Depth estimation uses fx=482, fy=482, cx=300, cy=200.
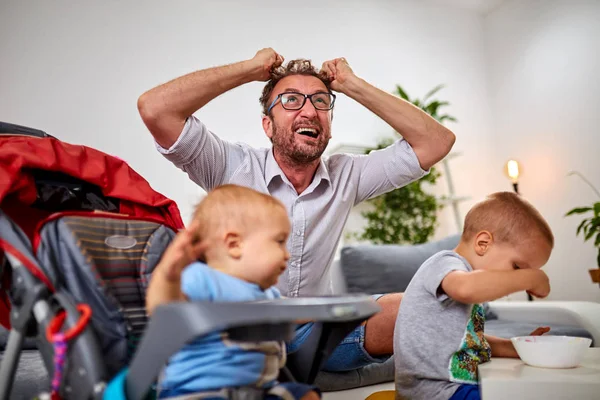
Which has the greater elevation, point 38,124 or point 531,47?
point 531,47

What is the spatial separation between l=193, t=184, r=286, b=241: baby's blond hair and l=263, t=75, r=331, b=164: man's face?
75 cm

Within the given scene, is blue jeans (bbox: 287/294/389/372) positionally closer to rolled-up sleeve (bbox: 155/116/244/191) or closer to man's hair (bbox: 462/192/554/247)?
man's hair (bbox: 462/192/554/247)

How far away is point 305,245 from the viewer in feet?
5.52

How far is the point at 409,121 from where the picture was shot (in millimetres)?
1752

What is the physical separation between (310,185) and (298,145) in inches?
6.2

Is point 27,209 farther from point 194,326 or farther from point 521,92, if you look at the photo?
point 521,92

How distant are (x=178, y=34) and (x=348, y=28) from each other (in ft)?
4.85

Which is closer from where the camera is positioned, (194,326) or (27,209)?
(194,326)

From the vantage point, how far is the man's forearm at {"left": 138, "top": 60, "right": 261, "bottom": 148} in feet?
5.05

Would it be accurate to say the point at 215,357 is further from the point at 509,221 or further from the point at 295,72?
the point at 295,72

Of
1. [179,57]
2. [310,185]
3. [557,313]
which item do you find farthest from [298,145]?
[179,57]

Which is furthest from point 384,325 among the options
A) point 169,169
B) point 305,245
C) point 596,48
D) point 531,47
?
point 531,47

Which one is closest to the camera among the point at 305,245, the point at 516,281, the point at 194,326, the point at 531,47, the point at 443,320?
the point at 194,326

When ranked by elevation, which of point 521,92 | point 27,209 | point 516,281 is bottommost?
point 516,281
